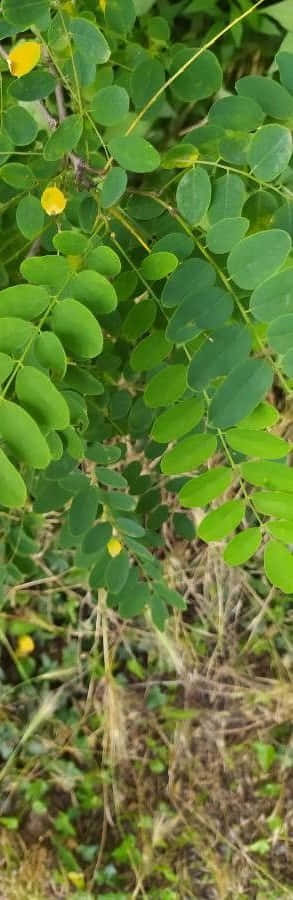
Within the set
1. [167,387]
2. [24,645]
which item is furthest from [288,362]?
[24,645]

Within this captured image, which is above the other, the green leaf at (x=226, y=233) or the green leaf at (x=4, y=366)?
the green leaf at (x=226, y=233)

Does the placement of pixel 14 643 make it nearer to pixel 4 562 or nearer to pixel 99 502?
pixel 4 562

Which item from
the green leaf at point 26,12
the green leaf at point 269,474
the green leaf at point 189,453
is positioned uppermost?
the green leaf at point 26,12

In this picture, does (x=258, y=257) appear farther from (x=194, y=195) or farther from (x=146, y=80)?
(x=146, y=80)

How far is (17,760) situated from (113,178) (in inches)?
54.4

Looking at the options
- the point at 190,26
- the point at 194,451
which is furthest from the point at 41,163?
the point at 190,26

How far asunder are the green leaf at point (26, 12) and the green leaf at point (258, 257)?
0.25 metres

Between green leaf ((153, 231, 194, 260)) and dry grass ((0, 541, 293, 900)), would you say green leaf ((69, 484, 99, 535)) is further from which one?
dry grass ((0, 541, 293, 900))

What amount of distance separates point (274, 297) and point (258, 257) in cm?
4

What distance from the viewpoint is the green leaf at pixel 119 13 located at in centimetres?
81

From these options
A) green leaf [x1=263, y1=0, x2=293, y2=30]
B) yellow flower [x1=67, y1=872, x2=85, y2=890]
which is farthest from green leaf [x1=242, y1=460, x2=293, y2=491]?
yellow flower [x1=67, y1=872, x2=85, y2=890]

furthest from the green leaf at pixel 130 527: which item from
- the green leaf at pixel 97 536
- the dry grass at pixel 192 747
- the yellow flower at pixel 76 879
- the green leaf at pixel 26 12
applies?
the yellow flower at pixel 76 879

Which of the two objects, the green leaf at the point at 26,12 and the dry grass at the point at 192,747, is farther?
the dry grass at the point at 192,747

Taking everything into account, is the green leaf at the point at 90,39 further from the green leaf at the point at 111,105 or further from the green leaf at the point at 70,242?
the green leaf at the point at 70,242
